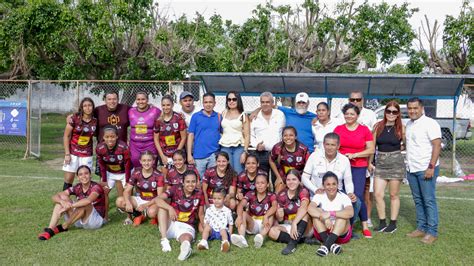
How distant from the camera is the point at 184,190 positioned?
220 inches

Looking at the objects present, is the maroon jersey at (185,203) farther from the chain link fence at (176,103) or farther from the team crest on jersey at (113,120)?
the chain link fence at (176,103)

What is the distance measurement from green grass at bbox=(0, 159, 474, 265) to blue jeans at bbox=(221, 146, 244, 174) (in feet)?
3.59

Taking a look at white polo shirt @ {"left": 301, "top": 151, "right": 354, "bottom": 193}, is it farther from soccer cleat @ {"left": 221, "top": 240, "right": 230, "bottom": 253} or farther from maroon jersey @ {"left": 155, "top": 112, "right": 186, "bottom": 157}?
maroon jersey @ {"left": 155, "top": 112, "right": 186, "bottom": 157}

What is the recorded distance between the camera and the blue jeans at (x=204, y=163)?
6.31 metres

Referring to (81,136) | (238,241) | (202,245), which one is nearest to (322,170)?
(238,241)

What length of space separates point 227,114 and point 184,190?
125 cm

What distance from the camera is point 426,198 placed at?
5.46 metres

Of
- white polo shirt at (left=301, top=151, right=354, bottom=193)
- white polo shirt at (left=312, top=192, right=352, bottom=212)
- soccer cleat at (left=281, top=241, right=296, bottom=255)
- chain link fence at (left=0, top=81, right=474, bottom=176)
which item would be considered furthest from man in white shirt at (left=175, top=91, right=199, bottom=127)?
chain link fence at (left=0, top=81, right=474, bottom=176)

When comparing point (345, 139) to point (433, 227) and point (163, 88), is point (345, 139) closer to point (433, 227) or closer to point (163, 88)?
point (433, 227)

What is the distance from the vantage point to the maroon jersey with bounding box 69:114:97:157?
658 centimetres

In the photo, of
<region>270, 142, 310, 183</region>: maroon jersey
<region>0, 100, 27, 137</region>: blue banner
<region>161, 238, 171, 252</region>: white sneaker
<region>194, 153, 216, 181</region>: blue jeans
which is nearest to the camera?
<region>161, 238, 171, 252</region>: white sneaker

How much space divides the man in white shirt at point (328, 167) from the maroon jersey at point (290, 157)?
235mm

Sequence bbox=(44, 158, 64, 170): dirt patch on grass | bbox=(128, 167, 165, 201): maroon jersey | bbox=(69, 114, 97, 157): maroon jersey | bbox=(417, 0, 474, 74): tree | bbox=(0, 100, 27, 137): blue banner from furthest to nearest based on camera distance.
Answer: bbox=(417, 0, 474, 74): tree < bbox=(0, 100, 27, 137): blue banner < bbox=(44, 158, 64, 170): dirt patch on grass < bbox=(69, 114, 97, 157): maroon jersey < bbox=(128, 167, 165, 201): maroon jersey

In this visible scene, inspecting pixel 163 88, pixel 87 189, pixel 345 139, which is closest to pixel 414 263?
pixel 345 139
